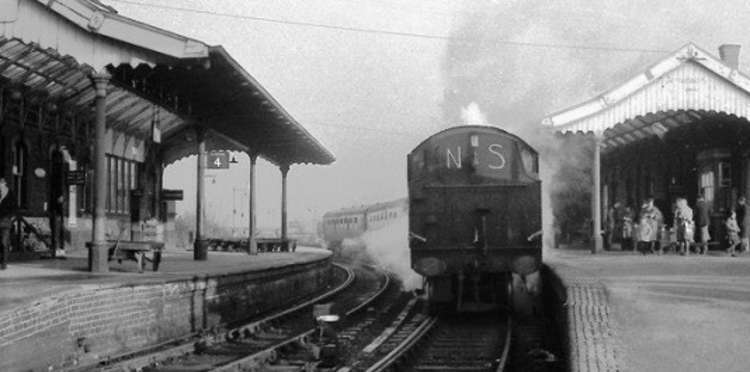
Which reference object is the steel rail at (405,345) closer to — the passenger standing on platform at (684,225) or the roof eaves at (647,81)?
the roof eaves at (647,81)

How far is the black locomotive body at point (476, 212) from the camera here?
1481 centimetres

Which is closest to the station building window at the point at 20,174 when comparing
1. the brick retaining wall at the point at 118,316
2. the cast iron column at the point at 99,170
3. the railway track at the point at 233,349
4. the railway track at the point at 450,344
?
the cast iron column at the point at 99,170

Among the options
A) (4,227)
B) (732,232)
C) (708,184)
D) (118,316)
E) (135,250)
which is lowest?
(118,316)

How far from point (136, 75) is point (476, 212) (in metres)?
6.38

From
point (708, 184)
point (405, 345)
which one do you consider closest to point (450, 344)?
point (405, 345)

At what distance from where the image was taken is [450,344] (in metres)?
12.9

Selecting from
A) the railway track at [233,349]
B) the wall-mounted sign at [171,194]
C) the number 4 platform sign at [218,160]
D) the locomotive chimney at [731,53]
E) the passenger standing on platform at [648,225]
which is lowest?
the railway track at [233,349]

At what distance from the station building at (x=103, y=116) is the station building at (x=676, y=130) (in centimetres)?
716

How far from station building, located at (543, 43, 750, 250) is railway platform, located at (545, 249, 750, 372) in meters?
5.96

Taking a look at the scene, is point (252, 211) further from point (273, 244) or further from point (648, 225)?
point (648, 225)

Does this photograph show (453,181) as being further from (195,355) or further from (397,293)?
(397,293)

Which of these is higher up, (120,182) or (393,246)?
(120,182)

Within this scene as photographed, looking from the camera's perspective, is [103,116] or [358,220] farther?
[358,220]

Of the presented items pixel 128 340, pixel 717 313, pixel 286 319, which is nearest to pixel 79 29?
pixel 128 340
